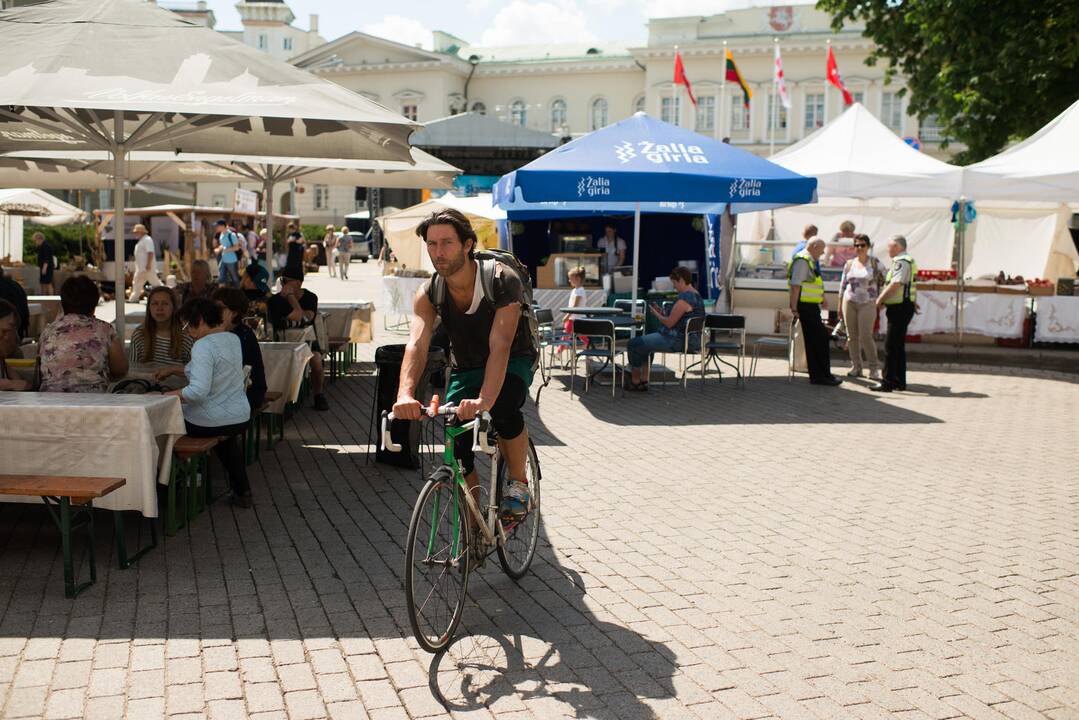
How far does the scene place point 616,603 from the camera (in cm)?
509

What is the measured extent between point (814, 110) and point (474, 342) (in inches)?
2456

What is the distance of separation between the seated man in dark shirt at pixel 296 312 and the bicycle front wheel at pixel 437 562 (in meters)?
6.09

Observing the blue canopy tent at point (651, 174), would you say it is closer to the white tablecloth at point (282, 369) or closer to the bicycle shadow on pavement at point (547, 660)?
the white tablecloth at point (282, 369)

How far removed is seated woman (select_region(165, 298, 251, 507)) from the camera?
20.6ft

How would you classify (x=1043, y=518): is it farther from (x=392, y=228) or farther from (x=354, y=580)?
(x=392, y=228)

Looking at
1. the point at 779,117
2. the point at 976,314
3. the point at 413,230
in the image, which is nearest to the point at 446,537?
the point at 976,314

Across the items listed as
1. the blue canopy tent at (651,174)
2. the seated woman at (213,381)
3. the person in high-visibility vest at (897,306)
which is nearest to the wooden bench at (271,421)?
the seated woman at (213,381)

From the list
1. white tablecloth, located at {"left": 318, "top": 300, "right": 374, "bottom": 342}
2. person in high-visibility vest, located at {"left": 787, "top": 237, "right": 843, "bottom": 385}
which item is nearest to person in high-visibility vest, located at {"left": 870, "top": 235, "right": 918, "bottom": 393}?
person in high-visibility vest, located at {"left": 787, "top": 237, "right": 843, "bottom": 385}

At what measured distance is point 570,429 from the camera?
983 centimetres

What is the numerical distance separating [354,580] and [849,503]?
353 cm

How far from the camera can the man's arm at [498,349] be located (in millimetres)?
4371

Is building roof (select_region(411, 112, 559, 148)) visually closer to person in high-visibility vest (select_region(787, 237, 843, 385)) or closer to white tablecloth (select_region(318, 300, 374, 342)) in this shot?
white tablecloth (select_region(318, 300, 374, 342))

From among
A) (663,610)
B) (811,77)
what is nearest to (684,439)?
(663,610)

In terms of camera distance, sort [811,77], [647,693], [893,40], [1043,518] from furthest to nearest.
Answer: [811,77] < [893,40] < [1043,518] < [647,693]
